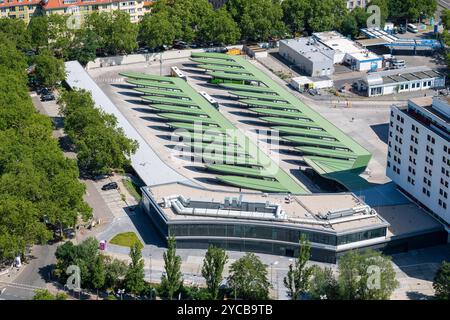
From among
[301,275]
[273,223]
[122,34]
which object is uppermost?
[122,34]

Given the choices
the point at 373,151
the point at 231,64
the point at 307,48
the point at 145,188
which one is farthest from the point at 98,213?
the point at 307,48

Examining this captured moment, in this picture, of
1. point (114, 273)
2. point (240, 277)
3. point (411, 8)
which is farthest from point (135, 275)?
point (411, 8)

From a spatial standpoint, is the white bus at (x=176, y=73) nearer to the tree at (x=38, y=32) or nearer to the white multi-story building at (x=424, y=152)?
the tree at (x=38, y=32)

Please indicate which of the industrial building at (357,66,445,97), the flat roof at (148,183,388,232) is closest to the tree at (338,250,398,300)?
the flat roof at (148,183,388,232)

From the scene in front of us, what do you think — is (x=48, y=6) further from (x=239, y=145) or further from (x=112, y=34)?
(x=239, y=145)

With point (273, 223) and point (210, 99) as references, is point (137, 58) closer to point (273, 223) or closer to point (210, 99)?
point (210, 99)

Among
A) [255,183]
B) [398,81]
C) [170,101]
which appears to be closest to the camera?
[255,183]

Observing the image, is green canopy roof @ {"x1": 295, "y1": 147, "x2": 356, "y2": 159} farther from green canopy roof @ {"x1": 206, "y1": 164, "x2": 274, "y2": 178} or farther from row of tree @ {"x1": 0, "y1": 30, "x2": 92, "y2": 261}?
row of tree @ {"x1": 0, "y1": 30, "x2": 92, "y2": 261}
